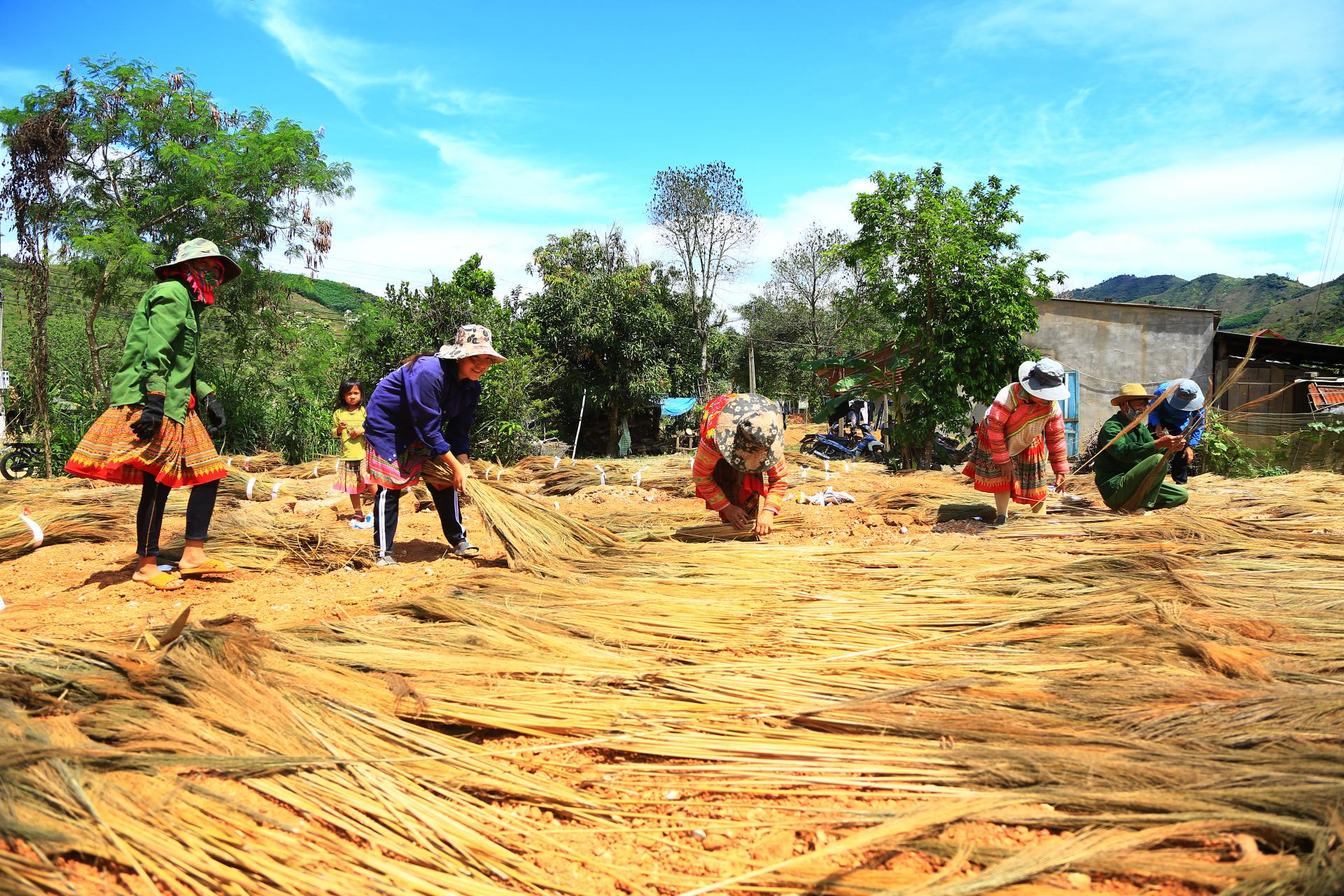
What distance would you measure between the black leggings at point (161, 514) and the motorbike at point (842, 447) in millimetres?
12494

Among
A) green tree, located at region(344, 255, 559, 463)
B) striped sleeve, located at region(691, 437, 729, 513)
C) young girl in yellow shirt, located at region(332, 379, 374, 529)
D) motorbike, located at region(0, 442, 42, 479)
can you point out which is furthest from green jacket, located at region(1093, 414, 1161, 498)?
motorbike, located at region(0, 442, 42, 479)

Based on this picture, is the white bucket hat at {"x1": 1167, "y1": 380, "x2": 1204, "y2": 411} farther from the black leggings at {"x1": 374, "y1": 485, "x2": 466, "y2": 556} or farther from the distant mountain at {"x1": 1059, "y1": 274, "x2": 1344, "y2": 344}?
the distant mountain at {"x1": 1059, "y1": 274, "x2": 1344, "y2": 344}

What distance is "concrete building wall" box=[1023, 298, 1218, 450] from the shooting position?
1464 centimetres

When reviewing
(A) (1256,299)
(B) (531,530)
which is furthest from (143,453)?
(A) (1256,299)

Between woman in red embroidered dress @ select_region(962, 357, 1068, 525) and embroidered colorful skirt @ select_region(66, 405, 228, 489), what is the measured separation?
15.0 feet

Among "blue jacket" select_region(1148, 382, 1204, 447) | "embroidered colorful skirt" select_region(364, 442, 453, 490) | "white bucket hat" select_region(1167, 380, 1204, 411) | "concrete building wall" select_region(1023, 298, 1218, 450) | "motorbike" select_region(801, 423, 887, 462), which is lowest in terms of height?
"motorbike" select_region(801, 423, 887, 462)

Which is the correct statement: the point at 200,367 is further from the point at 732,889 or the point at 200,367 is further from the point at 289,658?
the point at 732,889

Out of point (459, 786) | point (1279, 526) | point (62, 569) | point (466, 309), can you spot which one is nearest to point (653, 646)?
point (459, 786)

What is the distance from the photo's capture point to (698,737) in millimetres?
2125

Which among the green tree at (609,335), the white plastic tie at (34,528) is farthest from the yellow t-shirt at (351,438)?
the green tree at (609,335)

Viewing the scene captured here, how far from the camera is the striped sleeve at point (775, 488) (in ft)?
15.3

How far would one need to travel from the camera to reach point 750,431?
4258mm

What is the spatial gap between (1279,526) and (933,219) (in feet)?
25.9

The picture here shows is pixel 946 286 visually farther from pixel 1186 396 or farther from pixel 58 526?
pixel 58 526
